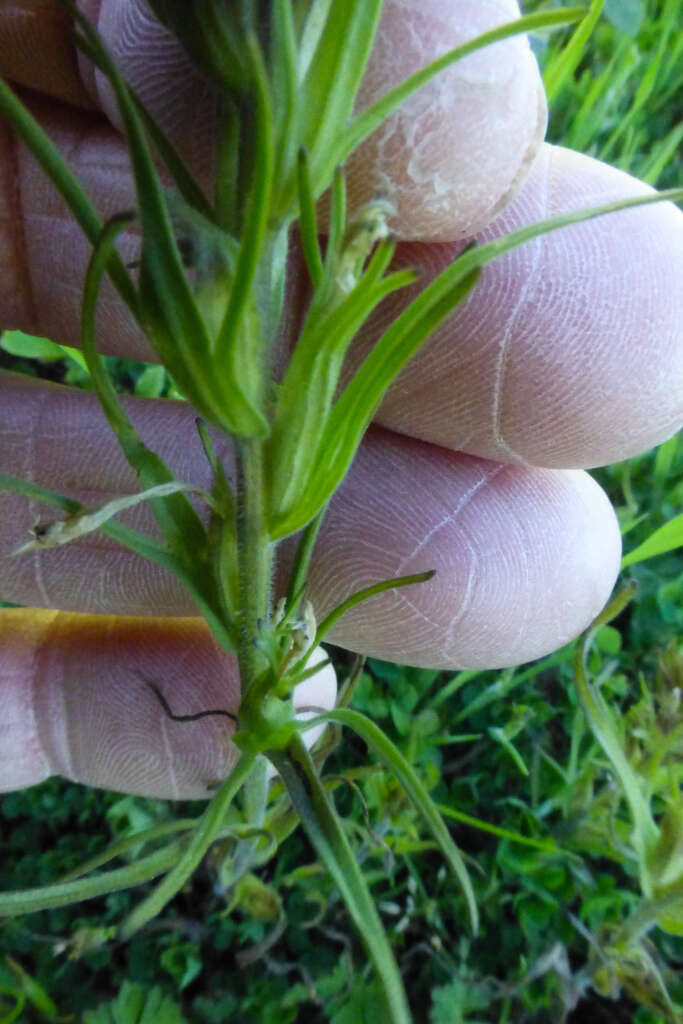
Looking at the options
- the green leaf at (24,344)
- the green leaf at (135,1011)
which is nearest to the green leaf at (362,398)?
the green leaf at (135,1011)

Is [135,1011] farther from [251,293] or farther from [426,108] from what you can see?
[426,108]

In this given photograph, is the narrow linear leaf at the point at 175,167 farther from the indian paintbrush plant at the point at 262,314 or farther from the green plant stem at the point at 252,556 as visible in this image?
the green plant stem at the point at 252,556

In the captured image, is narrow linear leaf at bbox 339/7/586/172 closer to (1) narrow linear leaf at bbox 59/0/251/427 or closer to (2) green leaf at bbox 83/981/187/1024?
(1) narrow linear leaf at bbox 59/0/251/427

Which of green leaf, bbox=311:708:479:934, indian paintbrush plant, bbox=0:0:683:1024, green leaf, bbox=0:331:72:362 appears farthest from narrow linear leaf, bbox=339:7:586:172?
green leaf, bbox=0:331:72:362

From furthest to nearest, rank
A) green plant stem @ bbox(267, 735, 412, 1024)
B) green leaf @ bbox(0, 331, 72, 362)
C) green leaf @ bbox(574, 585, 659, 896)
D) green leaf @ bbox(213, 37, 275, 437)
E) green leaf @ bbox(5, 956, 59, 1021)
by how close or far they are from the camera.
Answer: green leaf @ bbox(0, 331, 72, 362) < green leaf @ bbox(5, 956, 59, 1021) < green leaf @ bbox(574, 585, 659, 896) < green plant stem @ bbox(267, 735, 412, 1024) < green leaf @ bbox(213, 37, 275, 437)

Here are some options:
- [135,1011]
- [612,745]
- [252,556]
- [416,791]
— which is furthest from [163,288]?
[135,1011]

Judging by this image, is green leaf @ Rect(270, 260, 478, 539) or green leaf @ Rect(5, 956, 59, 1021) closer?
green leaf @ Rect(270, 260, 478, 539)

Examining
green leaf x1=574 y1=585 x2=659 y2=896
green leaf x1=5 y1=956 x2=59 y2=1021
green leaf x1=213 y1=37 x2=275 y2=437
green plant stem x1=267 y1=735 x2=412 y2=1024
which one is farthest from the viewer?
green leaf x1=5 y1=956 x2=59 y2=1021
